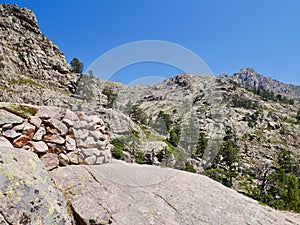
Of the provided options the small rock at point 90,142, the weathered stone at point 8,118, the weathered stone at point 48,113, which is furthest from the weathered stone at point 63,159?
the weathered stone at point 8,118

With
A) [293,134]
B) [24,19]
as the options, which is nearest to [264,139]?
[293,134]

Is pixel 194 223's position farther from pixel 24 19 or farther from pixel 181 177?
pixel 24 19

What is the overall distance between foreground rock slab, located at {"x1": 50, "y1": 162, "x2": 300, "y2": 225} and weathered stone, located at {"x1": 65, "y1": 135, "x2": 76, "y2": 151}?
1.03m

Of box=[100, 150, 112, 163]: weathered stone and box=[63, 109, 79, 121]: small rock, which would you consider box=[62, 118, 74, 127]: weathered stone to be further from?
box=[100, 150, 112, 163]: weathered stone

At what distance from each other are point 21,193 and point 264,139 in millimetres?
149423

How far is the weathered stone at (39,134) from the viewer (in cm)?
820

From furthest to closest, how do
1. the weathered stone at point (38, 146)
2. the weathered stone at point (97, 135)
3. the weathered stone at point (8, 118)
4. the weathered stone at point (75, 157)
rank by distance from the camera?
the weathered stone at point (97, 135), the weathered stone at point (75, 157), the weathered stone at point (38, 146), the weathered stone at point (8, 118)

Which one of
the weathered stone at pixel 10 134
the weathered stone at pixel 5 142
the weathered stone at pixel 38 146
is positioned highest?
the weathered stone at pixel 10 134

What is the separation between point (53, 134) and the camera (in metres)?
8.77

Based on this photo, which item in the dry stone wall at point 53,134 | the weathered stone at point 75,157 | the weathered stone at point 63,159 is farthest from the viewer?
the weathered stone at point 75,157

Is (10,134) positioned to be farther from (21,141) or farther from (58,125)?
(58,125)

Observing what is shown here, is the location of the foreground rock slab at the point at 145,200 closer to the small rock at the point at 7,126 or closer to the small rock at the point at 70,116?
the small rock at the point at 7,126

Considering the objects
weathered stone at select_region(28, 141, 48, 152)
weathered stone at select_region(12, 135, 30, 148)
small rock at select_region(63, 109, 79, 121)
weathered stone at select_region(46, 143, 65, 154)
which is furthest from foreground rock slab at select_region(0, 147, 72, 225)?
small rock at select_region(63, 109, 79, 121)

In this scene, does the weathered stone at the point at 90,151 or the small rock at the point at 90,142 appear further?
the small rock at the point at 90,142
